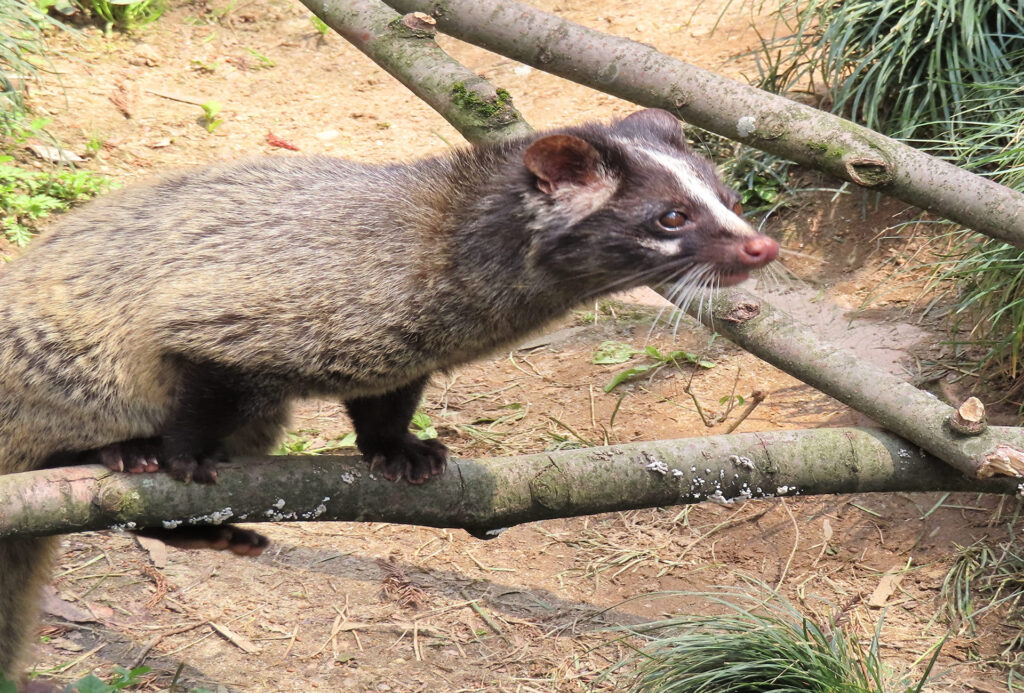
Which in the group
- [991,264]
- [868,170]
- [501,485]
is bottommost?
[501,485]

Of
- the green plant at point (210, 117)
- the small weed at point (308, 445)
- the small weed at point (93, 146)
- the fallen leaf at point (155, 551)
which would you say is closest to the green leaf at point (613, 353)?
the small weed at point (308, 445)

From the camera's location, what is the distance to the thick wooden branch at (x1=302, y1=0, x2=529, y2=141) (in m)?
4.81

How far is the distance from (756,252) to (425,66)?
2.17 meters

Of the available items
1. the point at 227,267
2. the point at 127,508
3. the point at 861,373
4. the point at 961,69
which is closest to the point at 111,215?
the point at 227,267

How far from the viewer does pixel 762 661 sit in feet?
13.1

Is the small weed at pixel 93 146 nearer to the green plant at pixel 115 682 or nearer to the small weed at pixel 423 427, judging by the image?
the small weed at pixel 423 427

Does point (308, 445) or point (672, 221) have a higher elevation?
point (672, 221)

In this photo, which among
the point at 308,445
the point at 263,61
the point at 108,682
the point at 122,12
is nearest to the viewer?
the point at 108,682

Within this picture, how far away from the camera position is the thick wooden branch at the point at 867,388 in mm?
3855

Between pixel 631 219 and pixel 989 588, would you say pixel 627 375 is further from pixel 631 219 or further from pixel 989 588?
pixel 631 219

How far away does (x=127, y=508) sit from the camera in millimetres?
3434

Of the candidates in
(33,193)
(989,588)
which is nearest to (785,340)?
(989,588)

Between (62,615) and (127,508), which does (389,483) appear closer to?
(127,508)

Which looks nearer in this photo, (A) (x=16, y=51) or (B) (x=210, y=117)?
(A) (x=16, y=51)
